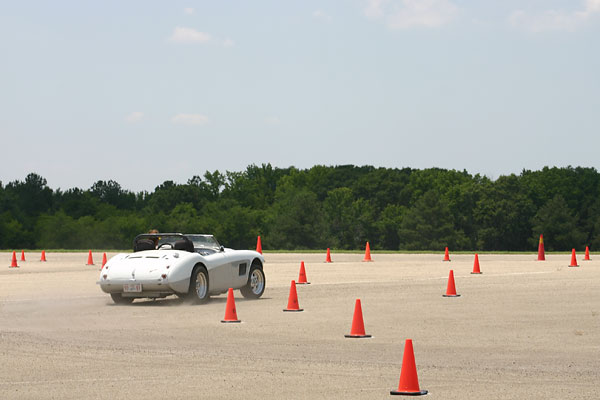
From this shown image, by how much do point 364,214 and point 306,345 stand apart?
111769mm

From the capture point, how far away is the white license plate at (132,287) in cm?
Result: 1794

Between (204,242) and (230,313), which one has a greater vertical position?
(204,242)

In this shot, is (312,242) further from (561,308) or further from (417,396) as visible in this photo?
(417,396)

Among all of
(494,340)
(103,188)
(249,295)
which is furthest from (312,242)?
(494,340)

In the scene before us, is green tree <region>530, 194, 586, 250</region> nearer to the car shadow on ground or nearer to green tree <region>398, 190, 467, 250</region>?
green tree <region>398, 190, 467, 250</region>

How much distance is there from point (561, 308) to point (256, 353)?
25.4 ft

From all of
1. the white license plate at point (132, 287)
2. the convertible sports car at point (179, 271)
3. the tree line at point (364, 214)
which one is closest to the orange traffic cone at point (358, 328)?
the convertible sports car at point (179, 271)

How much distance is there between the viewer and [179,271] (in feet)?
59.0

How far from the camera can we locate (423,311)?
16969 mm

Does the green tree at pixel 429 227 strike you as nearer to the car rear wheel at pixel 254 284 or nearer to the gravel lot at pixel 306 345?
the gravel lot at pixel 306 345

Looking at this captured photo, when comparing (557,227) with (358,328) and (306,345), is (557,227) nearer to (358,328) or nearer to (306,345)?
(358,328)

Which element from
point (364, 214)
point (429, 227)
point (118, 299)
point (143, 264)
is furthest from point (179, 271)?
point (364, 214)

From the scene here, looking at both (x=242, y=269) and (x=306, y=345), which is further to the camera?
(x=242, y=269)

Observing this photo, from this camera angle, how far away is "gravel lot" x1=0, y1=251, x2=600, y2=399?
898cm
